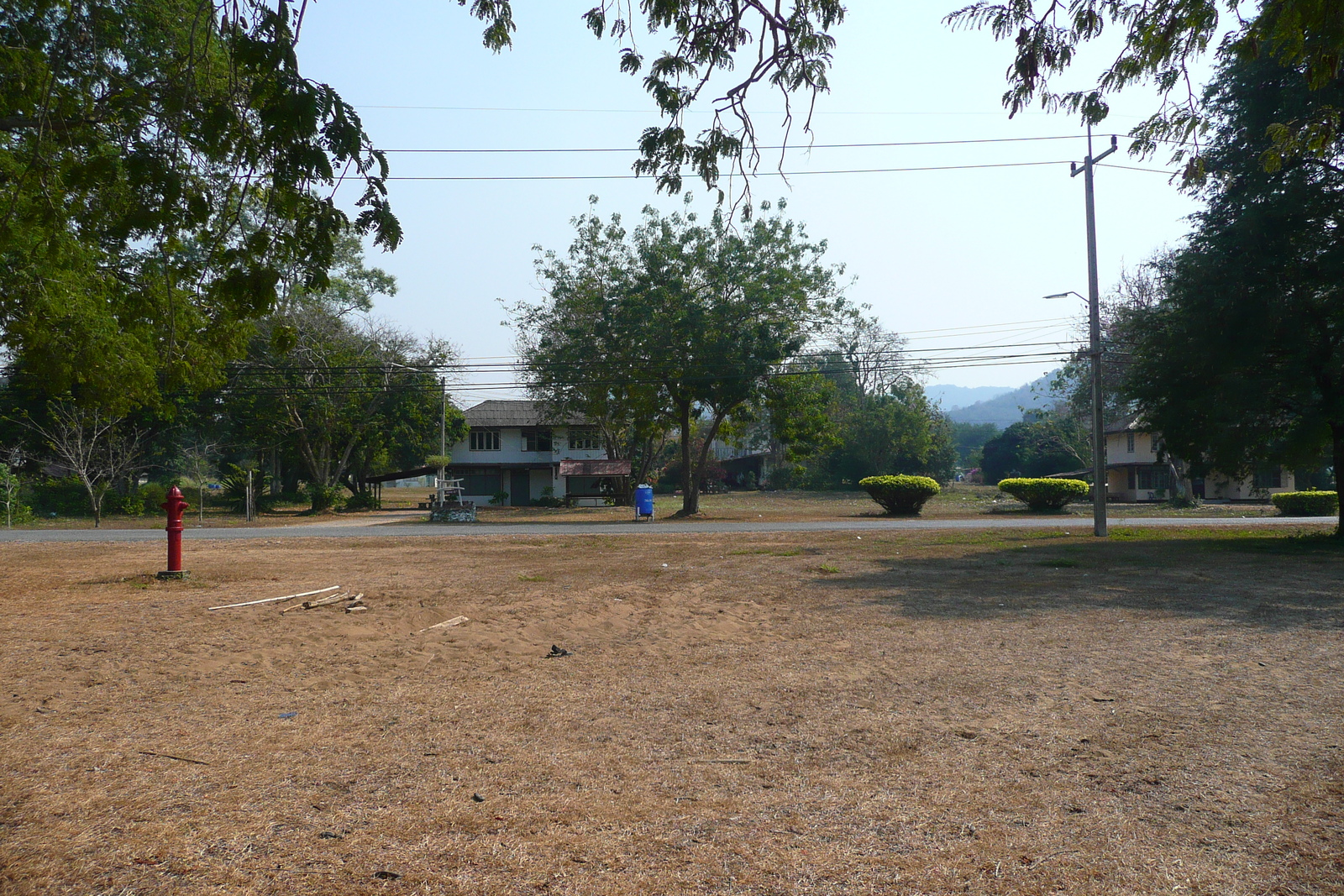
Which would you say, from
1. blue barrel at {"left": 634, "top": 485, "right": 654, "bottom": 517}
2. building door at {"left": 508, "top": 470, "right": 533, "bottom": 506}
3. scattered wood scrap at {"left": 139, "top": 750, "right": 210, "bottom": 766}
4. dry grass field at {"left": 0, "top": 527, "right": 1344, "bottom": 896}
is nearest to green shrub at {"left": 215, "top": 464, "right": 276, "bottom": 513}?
building door at {"left": 508, "top": 470, "right": 533, "bottom": 506}

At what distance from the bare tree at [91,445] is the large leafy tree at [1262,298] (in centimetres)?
3440

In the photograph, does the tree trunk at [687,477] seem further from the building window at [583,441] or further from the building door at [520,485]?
the building door at [520,485]

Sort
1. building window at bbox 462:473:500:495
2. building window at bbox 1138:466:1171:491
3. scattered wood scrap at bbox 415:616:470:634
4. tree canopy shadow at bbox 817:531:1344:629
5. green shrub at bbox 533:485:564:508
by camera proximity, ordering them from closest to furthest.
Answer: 1. scattered wood scrap at bbox 415:616:470:634
2. tree canopy shadow at bbox 817:531:1344:629
3. green shrub at bbox 533:485:564:508
4. building window at bbox 1138:466:1171:491
5. building window at bbox 462:473:500:495

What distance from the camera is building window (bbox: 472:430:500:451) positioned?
2221 inches

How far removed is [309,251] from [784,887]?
4383 mm

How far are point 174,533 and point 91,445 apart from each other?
27.2m

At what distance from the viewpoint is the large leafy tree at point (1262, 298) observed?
16578mm

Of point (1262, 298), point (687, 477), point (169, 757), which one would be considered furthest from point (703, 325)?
point (169, 757)

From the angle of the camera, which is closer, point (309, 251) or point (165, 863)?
point (165, 863)

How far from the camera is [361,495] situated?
46.5 metres

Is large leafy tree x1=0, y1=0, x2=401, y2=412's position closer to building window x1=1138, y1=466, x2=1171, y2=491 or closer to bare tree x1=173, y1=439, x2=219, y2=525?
bare tree x1=173, y1=439, x2=219, y2=525

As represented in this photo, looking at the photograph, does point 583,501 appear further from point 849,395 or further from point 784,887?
point 784,887

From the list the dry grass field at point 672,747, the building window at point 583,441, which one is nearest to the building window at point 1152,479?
the building window at point 583,441

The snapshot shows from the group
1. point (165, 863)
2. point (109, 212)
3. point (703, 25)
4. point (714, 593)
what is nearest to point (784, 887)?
point (165, 863)
